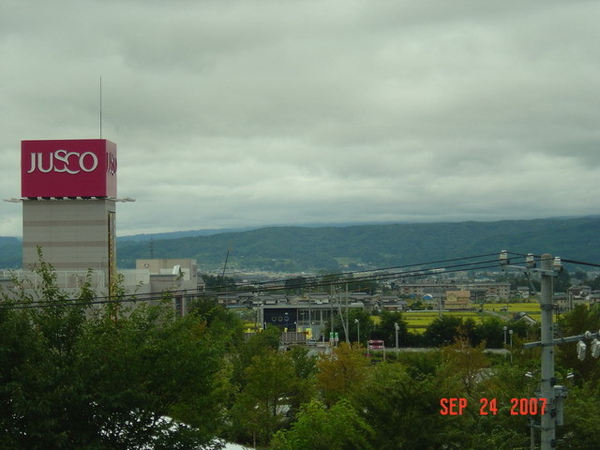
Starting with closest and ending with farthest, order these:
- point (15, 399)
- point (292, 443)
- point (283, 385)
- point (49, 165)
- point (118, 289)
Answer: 1. point (15, 399)
2. point (118, 289)
3. point (292, 443)
4. point (283, 385)
5. point (49, 165)

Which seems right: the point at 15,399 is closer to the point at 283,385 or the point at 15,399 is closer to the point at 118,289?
the point at 118,289

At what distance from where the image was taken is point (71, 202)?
73.0 meters

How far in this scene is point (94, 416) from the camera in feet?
63.8

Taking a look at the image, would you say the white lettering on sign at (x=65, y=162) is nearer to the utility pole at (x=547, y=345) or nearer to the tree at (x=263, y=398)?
the tree at (x=263, y=398)

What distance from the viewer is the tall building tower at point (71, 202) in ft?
234

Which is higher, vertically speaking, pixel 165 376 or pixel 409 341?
pixel 165 376

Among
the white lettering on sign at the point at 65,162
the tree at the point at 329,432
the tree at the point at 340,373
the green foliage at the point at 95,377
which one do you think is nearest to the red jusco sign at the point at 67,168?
the white lettering on sign at the point at 65,162

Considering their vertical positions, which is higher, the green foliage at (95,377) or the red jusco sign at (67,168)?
the red jusco sign at (67,168)

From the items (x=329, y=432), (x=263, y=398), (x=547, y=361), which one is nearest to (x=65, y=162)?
(x=263, y=398)

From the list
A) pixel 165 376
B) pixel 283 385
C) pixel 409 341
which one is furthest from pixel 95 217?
pixel 165 376

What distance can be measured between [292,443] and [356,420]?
10.3 ft

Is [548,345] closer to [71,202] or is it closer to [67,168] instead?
[67,168]

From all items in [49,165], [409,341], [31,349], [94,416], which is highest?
[49,165]
